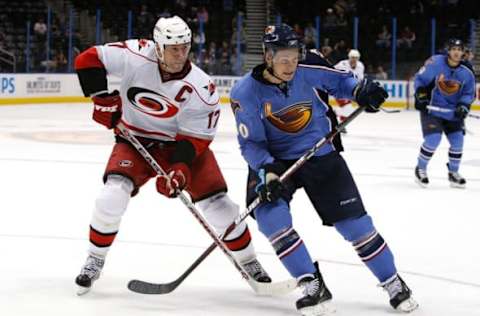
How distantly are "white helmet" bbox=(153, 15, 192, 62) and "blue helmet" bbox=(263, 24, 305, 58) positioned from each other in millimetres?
311

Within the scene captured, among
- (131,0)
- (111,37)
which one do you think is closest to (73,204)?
(111,37)

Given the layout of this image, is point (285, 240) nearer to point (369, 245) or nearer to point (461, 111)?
point (369, 245)

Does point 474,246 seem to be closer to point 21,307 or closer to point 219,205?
point 219,205

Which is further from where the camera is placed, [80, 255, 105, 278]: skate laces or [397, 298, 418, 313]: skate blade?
[80, 255, 105, 278]: skate laces

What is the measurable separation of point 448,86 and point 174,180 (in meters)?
3.95

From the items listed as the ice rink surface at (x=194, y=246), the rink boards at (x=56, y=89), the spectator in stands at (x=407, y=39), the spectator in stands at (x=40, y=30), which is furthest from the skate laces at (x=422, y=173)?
the spectator in stands at (x=40, y=30)

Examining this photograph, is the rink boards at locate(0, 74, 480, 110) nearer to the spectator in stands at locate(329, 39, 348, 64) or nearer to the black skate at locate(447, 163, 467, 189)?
the spectator in stands at locate(329, 39, 348, 64)

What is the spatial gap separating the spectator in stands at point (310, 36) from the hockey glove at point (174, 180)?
13.2 m

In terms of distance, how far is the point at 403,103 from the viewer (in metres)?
16.2

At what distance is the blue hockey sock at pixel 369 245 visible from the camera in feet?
10.8

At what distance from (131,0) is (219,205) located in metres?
16.3

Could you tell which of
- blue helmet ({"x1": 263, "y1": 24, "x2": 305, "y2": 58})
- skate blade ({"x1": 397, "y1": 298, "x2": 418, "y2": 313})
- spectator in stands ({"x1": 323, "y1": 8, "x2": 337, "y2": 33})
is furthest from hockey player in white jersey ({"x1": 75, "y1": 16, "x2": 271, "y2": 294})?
spectator in stands ({"x1": 323, "y1": 8, "x2": 337, "y2": 33})

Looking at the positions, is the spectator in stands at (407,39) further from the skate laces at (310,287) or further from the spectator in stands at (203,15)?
the skate laces at (310,287)

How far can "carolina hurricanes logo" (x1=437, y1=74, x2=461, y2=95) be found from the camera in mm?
6898
